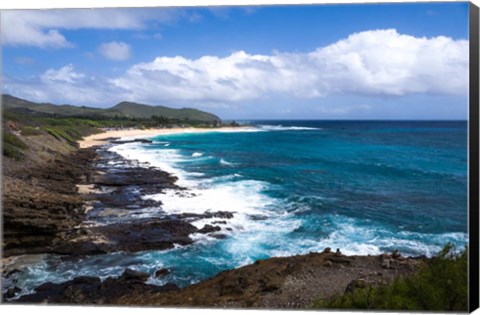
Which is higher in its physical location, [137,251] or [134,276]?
[137,251]

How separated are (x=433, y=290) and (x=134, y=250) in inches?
192

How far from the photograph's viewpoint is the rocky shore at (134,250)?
5855mm

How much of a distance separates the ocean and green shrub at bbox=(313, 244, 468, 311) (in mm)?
868

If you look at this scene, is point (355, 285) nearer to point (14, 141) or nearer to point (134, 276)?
point (134, 276)

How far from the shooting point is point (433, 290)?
14.9 ft

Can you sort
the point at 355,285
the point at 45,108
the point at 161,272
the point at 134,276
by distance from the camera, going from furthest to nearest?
the point at 45,108 → the point at 161,272 → the point at 134,276 → the point at 355,285

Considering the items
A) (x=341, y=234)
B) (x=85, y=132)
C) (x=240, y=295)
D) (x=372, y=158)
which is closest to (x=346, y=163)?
(x=372, y=158)

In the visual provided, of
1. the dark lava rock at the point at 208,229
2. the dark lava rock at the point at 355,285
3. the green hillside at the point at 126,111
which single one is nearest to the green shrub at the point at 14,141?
the green hillside at the point at 126,111

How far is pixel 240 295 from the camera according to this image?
571cm

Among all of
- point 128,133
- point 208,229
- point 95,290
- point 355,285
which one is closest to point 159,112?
point 208,229

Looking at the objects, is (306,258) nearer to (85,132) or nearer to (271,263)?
(271,263)

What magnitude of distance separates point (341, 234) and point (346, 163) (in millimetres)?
3962

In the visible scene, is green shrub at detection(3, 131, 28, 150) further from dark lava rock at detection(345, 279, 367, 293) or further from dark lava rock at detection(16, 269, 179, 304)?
dark lava rock at detection(345, 279, 367, 293)

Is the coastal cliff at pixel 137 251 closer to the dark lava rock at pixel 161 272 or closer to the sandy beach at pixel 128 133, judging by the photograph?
the dark lava rock at pixel 161 272
